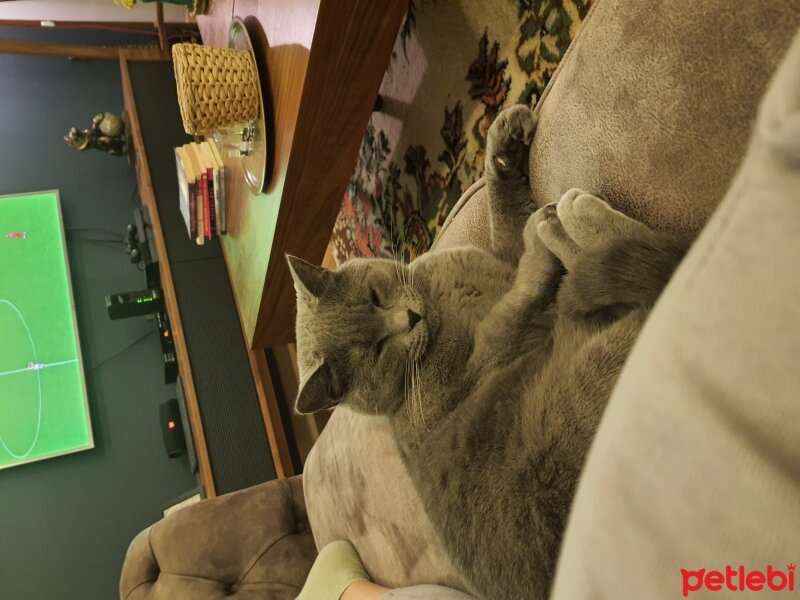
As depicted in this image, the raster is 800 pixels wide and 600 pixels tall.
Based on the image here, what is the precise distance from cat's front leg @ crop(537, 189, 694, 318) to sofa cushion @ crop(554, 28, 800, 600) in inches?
9.4

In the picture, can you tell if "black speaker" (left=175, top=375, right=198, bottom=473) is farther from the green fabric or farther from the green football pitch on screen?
the green fabric

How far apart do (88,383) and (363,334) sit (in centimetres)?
247

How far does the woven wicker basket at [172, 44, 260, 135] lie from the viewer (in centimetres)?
132

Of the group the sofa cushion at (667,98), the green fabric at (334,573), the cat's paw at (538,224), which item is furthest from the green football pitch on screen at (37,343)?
the sofa cushion at (667,98)

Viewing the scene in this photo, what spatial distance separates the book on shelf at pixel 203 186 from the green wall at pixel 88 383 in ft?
4.11

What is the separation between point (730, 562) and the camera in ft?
0.90

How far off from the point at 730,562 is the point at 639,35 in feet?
1.82

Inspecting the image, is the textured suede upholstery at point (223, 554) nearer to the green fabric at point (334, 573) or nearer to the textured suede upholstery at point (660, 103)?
the green fabric at point (334, 573)

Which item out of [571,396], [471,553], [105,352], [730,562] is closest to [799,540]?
[730,562]

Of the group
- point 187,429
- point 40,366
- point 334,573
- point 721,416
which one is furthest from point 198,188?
point 721,416

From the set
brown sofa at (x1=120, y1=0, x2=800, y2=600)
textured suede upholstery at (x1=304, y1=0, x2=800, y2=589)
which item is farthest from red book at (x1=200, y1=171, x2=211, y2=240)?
textured suede upholstery at (x1=304, y1=0, x2=800, y2=589)

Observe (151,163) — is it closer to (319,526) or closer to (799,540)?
(319,526)

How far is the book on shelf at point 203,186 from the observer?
194 cm

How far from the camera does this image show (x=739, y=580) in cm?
27
